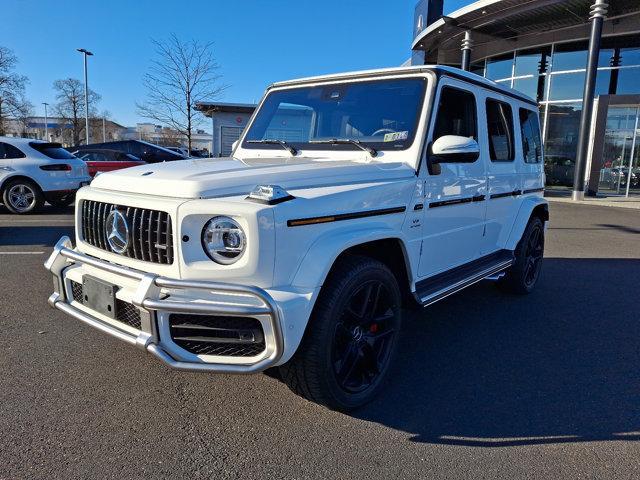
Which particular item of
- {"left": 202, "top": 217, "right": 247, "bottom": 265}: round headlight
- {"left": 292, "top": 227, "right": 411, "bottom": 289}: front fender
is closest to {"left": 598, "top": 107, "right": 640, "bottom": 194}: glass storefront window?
{"left": 292, "top": 227, "right": 411, "bottom": 289}: front fender

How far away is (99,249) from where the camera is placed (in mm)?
2908

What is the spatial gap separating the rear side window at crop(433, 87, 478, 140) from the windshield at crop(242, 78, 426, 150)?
0.21m

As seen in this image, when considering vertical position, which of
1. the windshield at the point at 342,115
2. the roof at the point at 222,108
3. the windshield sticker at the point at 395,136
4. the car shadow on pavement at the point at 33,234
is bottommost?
the car shadow on pavement at the point at 33,234

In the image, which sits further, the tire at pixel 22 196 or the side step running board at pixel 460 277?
the tire at pixel 22 196

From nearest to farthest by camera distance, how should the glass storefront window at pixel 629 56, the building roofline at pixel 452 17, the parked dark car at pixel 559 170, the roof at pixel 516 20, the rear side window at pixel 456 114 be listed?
the rear side window at pixel 456 114 < the roof at pixel 516 20 < the building roofline at pixel 452 17 < the glass storefront window at pixel 629 56 < the parked dark car at pixel 559 170

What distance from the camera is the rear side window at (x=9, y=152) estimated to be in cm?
1027

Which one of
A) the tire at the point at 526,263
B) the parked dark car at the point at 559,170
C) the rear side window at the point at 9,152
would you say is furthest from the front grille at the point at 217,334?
the parked dark car at the point at 559,170

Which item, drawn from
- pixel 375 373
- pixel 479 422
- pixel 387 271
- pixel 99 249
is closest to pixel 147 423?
pixel 99 249

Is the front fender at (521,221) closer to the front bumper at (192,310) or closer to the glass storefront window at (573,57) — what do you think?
the front bumper at (192,310)

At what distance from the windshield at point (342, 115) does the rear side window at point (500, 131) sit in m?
1.14

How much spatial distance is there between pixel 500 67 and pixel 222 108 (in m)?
12.6

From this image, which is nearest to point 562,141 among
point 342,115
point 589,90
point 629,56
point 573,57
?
point 573,57

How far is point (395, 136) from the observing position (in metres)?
3.38

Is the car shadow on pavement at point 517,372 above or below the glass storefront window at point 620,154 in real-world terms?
below
